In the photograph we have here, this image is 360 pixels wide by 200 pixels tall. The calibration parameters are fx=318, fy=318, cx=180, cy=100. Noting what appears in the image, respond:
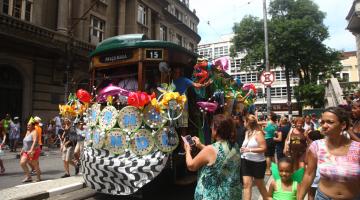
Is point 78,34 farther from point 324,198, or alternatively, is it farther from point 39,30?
point 324,198

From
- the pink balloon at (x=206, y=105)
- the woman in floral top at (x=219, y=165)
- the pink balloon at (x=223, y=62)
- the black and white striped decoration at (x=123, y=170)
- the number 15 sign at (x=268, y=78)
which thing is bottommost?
the black and white striped decoration at (x=123, y=170)

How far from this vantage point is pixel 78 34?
850 inches

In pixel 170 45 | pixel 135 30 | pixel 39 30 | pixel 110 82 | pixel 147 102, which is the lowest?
pixel 147 102

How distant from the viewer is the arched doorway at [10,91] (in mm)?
17438

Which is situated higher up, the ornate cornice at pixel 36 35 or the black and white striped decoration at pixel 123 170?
the ornate cornice at pixel 36 35

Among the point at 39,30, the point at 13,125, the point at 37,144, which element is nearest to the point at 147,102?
the point at 37,144

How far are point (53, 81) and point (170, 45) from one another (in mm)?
14703

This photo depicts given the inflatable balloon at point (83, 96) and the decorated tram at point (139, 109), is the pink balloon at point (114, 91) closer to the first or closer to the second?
the decorated tram at point (139, 109)

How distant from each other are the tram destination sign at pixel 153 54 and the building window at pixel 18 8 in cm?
1444

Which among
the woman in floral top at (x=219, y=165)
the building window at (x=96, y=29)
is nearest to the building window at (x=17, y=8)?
the building window at (x=96, y=29)

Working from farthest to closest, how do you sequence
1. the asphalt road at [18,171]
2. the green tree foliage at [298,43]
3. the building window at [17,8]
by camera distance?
1. the green tree foliage at [298,43]
2. the building window at [17,8]
3. the asphalt road at [18,171]

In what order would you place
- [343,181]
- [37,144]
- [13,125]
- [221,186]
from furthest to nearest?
1. [13,125]
2. [37,144]
3. [221,186]
4. [343,181]

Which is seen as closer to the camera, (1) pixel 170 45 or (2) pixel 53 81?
(1) pixel 170 45

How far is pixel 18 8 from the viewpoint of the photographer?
59.6ft
